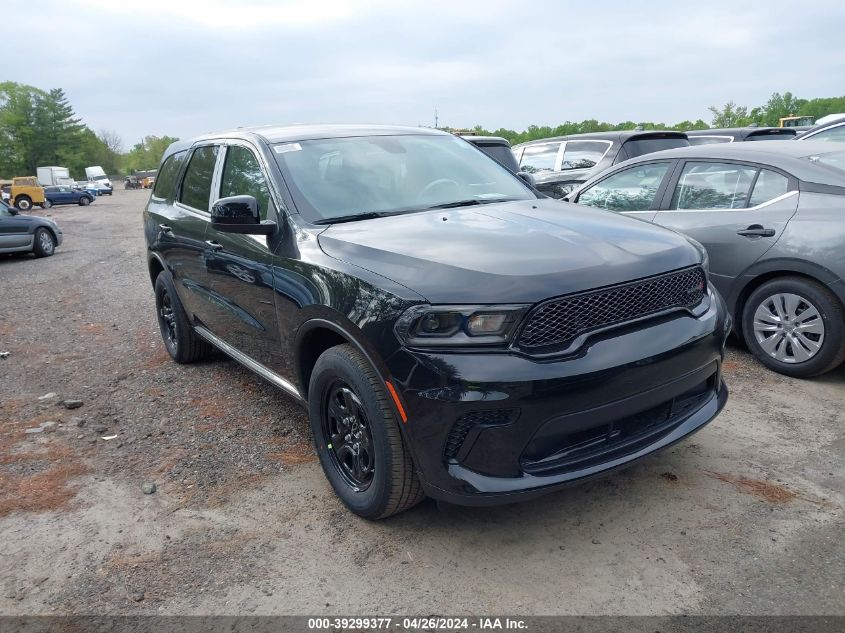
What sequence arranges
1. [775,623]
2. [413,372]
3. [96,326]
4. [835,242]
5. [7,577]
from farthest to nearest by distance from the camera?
1. [96,326]
2. [835,242]
3. [7,577]
4. [413,372]
5. [775,623]

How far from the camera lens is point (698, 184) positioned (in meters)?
5.37

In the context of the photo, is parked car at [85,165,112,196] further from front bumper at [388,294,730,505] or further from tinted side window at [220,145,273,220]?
front bumper at [388,294,730,505]

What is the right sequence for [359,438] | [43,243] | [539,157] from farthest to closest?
[43,243] < [539,157] < [359,438]

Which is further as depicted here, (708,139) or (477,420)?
(708,139)

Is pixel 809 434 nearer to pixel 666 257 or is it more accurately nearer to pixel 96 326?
pixel 666 257

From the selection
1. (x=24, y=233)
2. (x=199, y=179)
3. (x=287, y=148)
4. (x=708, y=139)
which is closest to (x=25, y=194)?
(x=24, y=233)

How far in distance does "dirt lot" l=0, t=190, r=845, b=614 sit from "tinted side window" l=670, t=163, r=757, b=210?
4.46 ft

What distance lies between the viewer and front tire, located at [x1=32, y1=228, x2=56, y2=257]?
1479 centimetres

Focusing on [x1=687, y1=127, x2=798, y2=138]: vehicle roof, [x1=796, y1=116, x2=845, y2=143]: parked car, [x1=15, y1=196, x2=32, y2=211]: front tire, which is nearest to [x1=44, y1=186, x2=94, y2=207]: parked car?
[x1=15, y1=196, x2=32, y2=211]: front tire

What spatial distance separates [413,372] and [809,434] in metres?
2.57

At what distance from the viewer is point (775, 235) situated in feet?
15.3

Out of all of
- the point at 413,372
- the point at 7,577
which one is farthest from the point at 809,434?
the point at 7,577

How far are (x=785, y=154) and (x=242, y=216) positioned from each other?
Answer: 12.7 ft

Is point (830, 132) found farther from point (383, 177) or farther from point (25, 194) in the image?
point (25, 194)
